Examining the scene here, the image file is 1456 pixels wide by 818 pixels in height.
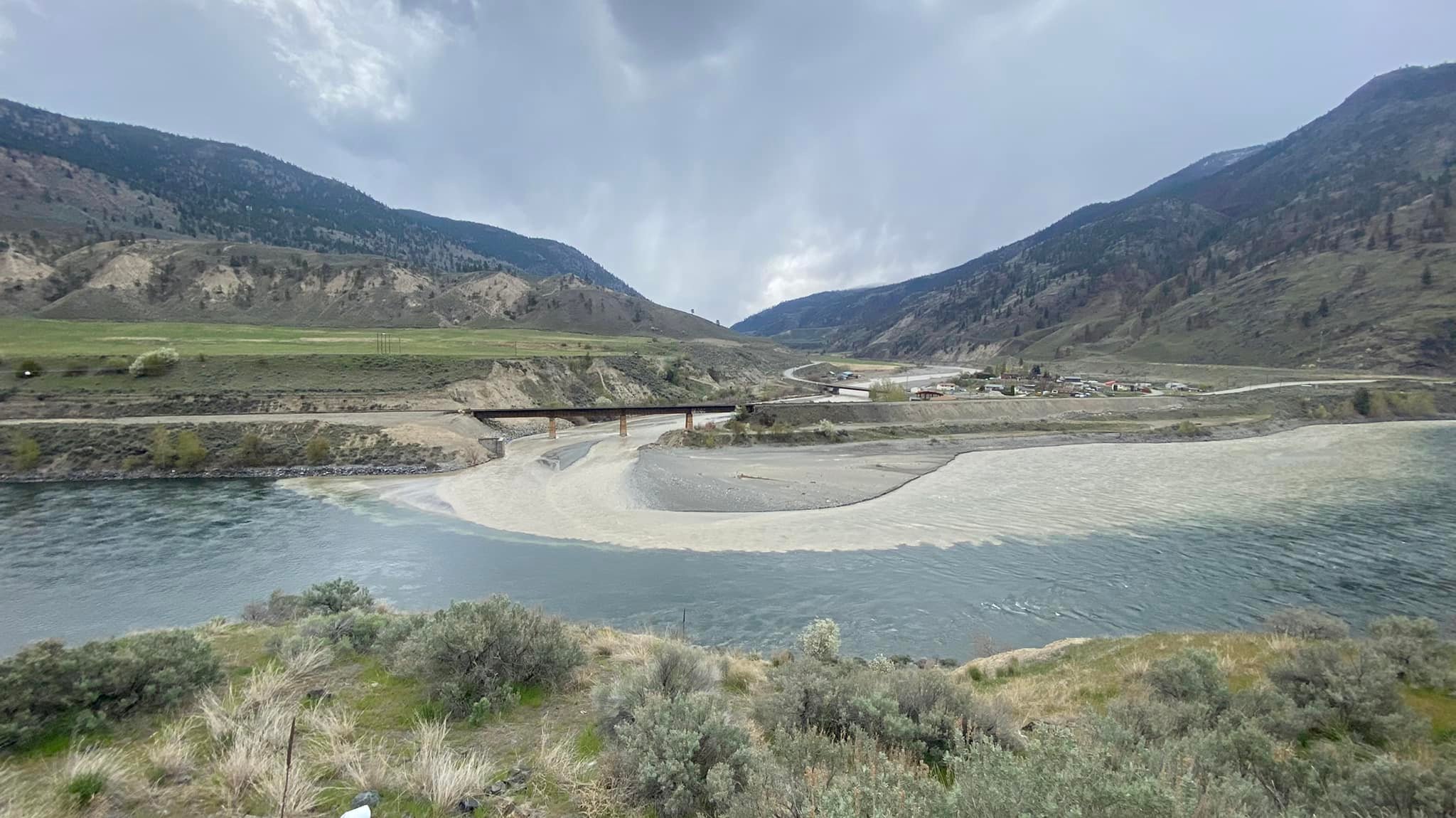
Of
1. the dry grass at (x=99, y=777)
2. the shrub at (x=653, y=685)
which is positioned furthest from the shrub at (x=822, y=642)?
the dry grass at (x=99, y=777)

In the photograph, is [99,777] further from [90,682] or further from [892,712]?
[892,712]

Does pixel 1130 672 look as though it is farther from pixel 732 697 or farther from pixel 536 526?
pixel 536 526

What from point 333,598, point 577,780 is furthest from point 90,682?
point 333,598

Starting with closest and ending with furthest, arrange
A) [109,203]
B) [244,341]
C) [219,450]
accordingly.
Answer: [219,450] < [244,341] < [109,203]

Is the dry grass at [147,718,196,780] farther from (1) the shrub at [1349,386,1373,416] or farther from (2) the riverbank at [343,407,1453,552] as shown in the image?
(1) the shrub at [1349,386,1373,416]

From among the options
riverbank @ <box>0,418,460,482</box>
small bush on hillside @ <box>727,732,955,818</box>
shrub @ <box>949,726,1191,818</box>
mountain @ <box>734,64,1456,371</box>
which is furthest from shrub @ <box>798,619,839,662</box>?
mountain @ <box>734,64,1456,371</box>

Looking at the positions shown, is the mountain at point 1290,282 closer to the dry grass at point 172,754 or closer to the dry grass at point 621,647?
the dry grass at point 621,647

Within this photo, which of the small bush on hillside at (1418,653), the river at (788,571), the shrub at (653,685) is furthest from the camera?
the river at (788,571)
